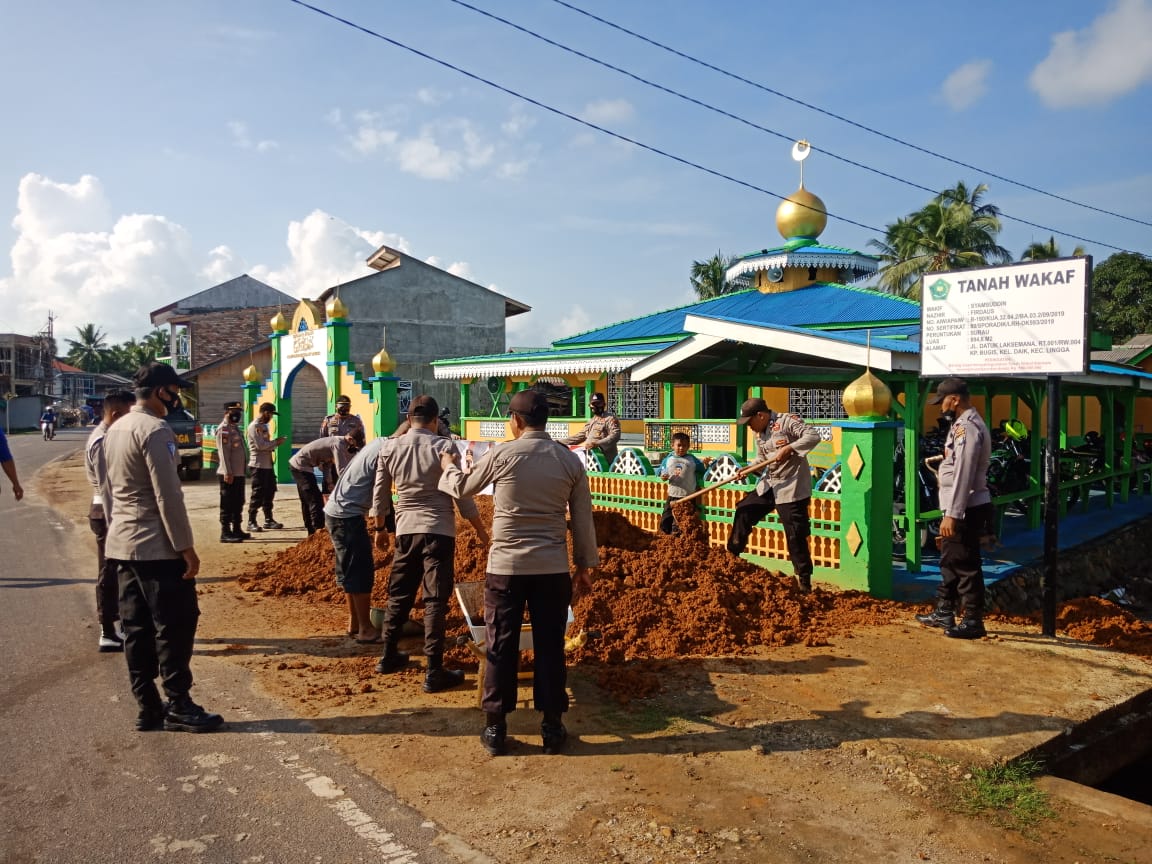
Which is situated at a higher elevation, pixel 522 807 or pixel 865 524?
pixel 865 524

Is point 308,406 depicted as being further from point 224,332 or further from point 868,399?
point 868,399

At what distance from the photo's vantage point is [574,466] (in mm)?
4301

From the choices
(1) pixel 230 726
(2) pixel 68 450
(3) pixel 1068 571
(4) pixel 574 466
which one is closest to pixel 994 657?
(4) pixel 574 466

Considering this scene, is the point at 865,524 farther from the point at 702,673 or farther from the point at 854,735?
the point at 854,735

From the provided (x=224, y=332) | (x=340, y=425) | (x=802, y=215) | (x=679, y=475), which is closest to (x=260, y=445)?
(x=340, y=425)

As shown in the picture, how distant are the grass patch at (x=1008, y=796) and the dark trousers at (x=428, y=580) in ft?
9.80

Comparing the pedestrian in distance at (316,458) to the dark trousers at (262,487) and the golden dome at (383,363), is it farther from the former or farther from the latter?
the golden dome at (383,363)

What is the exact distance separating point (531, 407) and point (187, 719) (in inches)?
100

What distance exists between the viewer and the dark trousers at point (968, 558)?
20.2 feet

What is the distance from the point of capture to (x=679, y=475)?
353 inches

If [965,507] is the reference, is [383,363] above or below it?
above

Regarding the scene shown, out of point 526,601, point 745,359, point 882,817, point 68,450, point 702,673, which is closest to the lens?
point 882,817

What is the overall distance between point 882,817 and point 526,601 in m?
1.91

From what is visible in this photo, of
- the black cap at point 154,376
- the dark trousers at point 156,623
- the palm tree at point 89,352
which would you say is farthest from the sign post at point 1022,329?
the palm tree at point 89,352
